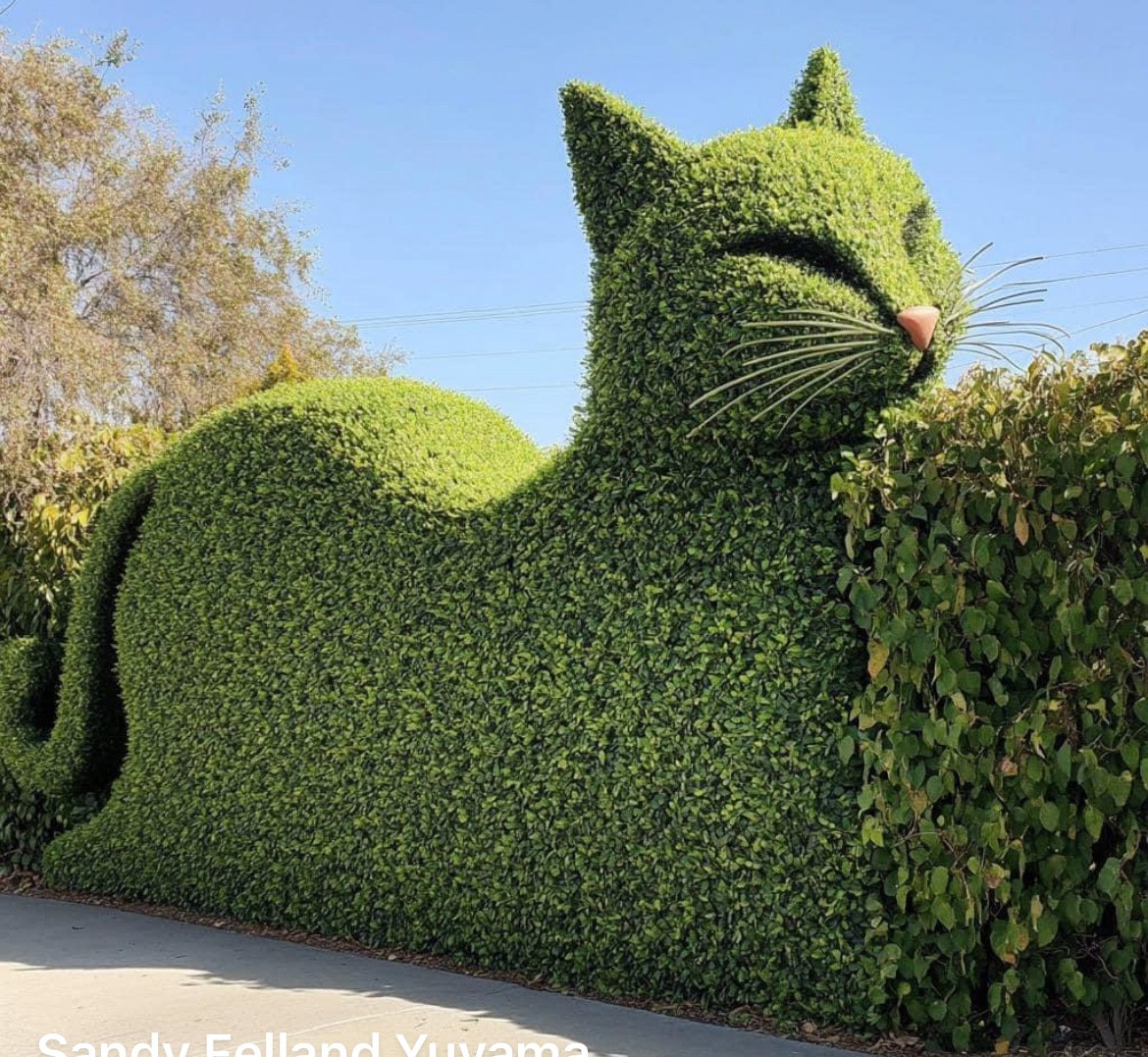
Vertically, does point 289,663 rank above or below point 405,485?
below

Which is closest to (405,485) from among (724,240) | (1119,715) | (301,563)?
(301,563)

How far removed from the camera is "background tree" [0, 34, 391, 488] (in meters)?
14.5

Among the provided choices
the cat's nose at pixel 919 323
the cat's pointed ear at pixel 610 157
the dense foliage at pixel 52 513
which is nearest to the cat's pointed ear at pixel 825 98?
the cat's pointed ear at pixel 610 157

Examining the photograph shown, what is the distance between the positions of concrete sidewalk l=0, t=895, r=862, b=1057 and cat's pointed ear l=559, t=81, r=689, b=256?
2.92 meters

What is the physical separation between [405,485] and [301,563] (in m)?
0.66

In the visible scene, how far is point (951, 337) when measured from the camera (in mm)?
4656

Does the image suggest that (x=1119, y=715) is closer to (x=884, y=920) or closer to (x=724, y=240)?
(x=884, y=920)

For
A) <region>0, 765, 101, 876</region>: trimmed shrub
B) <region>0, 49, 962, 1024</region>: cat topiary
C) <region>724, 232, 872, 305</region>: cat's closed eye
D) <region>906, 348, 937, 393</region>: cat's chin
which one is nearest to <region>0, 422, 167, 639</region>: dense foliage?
<region>0, 765, 101, 876</region>: trimmed shrub

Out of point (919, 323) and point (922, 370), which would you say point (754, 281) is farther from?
point (922, 370)

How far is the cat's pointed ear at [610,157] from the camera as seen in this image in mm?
4777

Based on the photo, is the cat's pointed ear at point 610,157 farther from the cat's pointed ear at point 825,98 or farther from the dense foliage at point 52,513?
the dense foliage at point 52,513

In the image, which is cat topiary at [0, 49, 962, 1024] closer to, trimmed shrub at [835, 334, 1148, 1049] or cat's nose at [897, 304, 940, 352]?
cat's nose at [897, 304, 940, 352]

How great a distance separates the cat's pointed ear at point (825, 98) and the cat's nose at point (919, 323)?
47.8 inches

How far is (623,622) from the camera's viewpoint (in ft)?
15.9
